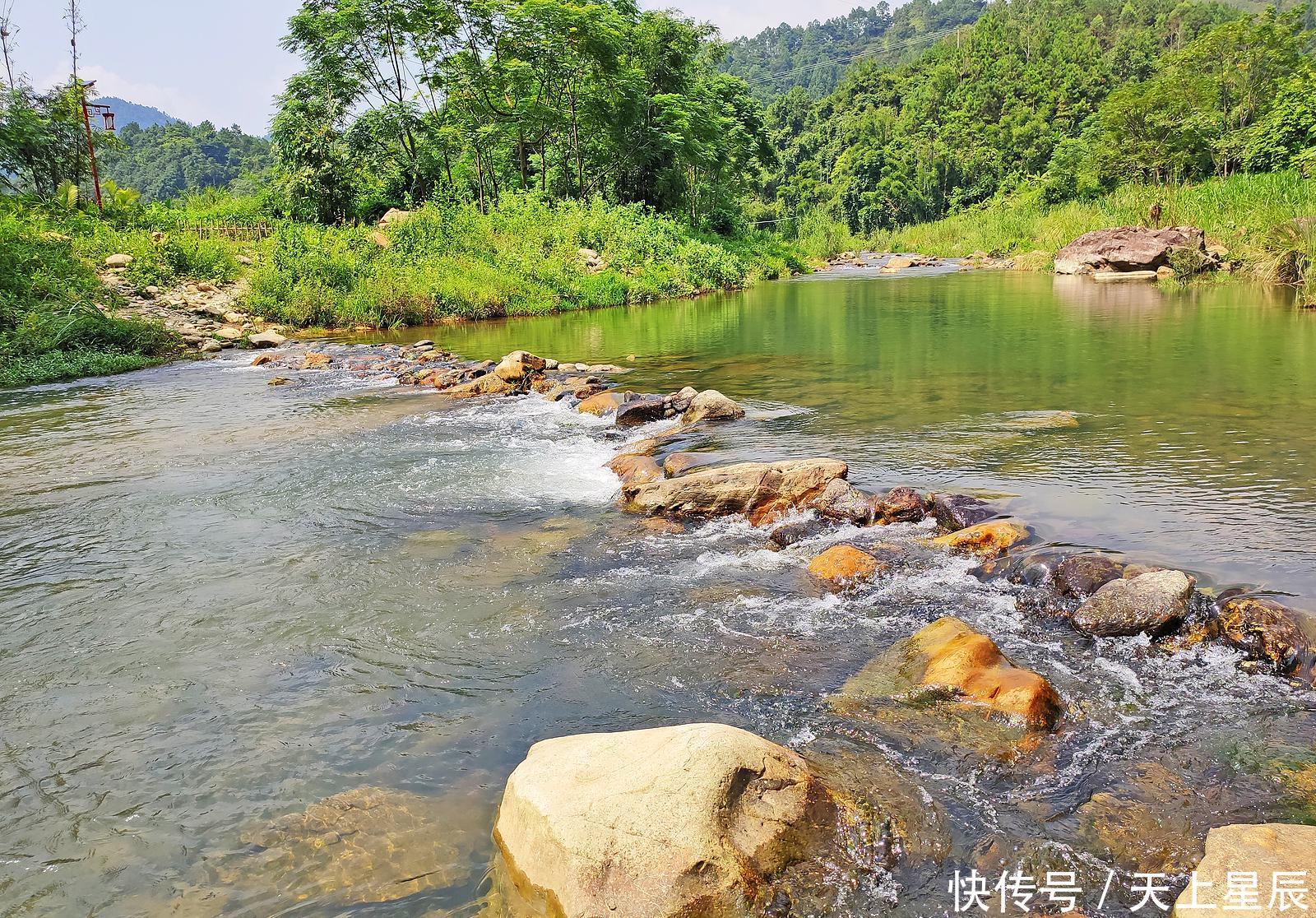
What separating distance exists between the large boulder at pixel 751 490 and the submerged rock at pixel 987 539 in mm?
1247

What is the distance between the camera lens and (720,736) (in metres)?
3.04

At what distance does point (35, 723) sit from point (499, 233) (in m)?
25.4

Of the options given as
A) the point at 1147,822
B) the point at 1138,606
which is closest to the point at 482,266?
the point at 1138,606

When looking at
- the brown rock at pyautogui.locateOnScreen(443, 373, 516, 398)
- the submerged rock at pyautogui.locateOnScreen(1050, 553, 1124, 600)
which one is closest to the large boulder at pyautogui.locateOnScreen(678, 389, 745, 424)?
the brown rock at pyautogui.locateOnScreen(443, 373, 516, 398)

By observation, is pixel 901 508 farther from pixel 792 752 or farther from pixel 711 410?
pixel 711 410

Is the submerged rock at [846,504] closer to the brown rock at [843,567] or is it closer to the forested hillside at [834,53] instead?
the brown rock at [843,567]

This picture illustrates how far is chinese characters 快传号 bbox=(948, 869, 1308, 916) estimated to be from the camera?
243 cm

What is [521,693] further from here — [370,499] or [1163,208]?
[1163,208]

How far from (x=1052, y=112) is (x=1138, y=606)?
77898 mm

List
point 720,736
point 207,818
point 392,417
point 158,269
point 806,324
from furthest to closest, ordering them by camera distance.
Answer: point 158,269 < point 806,324 < point 392,417 < point 207,818 < point 720,736

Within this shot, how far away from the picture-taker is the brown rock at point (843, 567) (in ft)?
17.5

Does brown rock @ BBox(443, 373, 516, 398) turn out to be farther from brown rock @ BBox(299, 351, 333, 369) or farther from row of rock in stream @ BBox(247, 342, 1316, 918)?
row of rock in stream @ BBox(247, 342, 1316, 918)

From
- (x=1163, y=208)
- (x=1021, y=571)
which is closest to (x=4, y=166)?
(x=1021, y=571)

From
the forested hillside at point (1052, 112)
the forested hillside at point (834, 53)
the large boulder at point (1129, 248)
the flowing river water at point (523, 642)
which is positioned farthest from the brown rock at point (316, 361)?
the forested hillside at point (834, 53)
